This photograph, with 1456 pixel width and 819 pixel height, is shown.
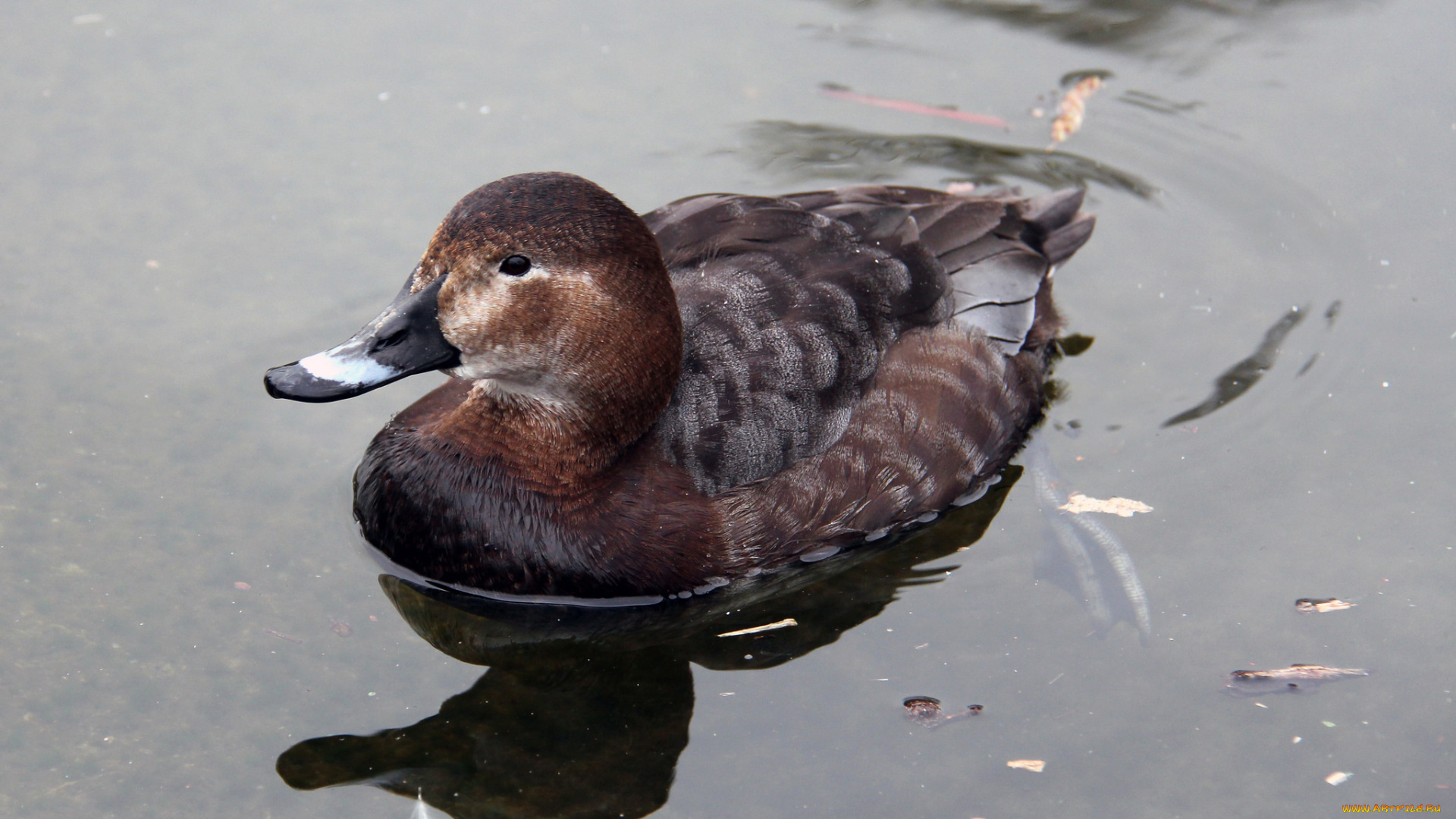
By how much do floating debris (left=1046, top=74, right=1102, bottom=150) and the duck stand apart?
2.07 metres

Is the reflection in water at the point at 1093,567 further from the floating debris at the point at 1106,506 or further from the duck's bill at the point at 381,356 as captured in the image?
the duck's bill at the point at 381,356

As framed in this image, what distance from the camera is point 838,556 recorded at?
4.94 meters

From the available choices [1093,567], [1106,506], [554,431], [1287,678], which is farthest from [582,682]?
[1287,678]

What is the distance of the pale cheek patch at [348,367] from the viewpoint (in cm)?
409

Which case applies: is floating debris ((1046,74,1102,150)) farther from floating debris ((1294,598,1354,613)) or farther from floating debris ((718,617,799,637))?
floating debris ((718,617,799,637))

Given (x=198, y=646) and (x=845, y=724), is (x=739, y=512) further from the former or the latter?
(x=198, y=646)

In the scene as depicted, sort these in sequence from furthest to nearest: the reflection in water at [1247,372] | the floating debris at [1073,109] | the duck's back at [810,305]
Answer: the floating debris at [1073,109] → the reflection in water at [1247,372] → the duck's back at [810,305]

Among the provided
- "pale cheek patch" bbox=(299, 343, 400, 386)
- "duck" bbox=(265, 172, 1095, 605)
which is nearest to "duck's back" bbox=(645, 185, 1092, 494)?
"duck" bbox=(265, 172, 1095, 605)

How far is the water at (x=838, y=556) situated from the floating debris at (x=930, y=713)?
4 cm

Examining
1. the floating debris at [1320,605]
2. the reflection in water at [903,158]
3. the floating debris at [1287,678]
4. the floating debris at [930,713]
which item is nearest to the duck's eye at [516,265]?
the floating debris at [930,713]

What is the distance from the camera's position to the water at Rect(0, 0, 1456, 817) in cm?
421

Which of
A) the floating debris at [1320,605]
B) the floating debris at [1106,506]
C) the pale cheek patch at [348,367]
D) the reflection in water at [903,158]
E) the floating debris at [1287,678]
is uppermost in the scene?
the reflection in water at [903,158]

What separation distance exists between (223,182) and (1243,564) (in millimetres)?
4693

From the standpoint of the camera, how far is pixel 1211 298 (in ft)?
20.1
